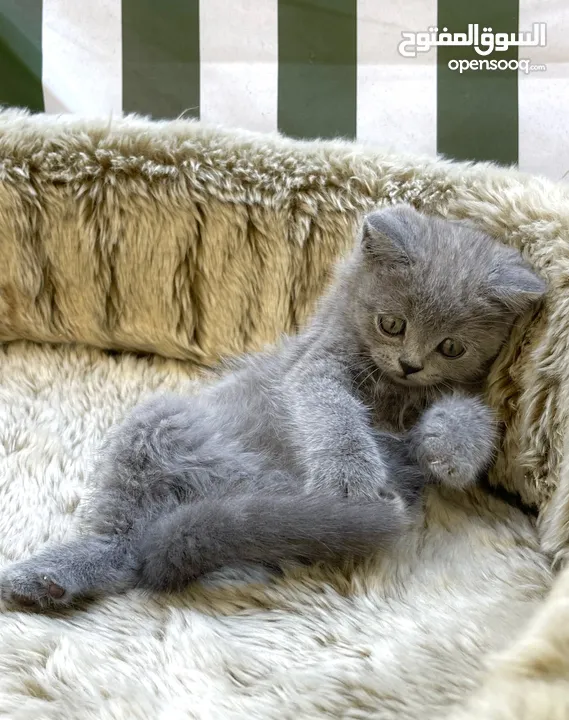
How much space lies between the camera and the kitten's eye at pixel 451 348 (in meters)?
1.19

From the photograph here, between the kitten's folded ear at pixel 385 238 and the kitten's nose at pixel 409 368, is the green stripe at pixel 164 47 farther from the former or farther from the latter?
the kitten's nose at pixel 409 368

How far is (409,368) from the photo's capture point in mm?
1198

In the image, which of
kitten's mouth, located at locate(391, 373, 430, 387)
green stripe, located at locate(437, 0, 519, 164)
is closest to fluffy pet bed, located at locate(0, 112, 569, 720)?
kitten's mouth, located at locate(391, 373, 430, 387)

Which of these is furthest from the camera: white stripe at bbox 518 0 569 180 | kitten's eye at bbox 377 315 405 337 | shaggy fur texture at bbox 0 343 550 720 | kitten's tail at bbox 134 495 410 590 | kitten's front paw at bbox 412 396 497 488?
white stripe at bbox 518 0 569 180

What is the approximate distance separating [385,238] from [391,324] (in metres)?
0.14

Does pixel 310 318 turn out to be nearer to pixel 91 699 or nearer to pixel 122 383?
pixel 122 383

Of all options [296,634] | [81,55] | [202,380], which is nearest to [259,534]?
[296,634]

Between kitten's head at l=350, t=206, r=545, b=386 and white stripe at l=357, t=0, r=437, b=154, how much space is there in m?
0.71

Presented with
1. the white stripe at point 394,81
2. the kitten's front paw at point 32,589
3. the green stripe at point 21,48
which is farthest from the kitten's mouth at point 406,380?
the green stripe at point 21,48

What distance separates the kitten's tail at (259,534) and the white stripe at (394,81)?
114 cm

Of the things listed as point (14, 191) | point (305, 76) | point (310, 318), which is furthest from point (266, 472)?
point (305, 76)

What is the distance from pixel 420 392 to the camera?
1257 millimetres

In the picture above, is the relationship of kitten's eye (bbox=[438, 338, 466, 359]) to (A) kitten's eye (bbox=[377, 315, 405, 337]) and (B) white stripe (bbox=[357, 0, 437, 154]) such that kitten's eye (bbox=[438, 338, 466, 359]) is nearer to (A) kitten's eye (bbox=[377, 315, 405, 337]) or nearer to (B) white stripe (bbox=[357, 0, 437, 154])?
(A) kitten's eye (bbox=[377, 315, 405, 337])

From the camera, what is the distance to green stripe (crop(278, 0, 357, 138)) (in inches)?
73.0
